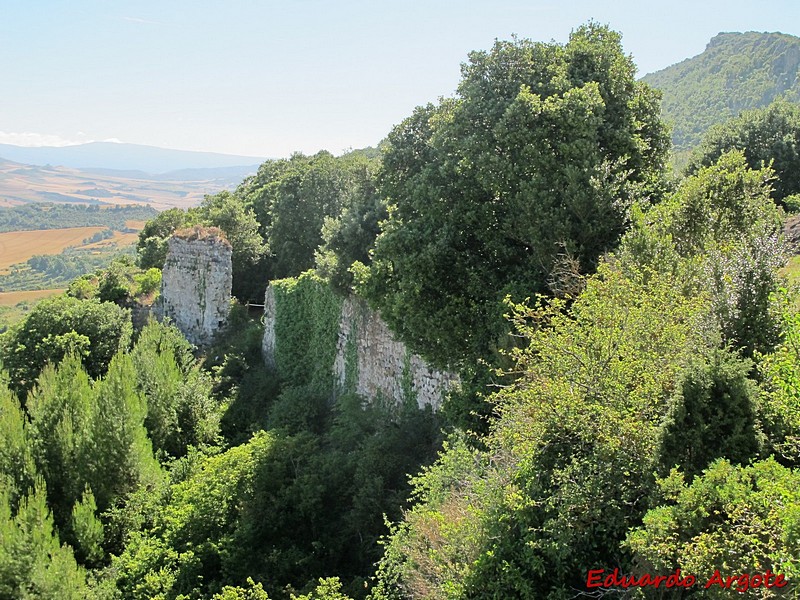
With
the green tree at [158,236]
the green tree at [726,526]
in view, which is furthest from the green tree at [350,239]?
the green tree at [158,236]

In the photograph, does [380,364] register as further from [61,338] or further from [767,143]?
[767,143]

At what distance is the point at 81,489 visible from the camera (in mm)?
13062

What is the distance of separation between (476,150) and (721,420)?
297 inches

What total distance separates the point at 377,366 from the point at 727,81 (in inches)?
2648

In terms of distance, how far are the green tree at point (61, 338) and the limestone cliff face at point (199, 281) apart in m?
2.19

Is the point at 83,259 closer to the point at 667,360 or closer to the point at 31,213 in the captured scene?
the point at 31,213

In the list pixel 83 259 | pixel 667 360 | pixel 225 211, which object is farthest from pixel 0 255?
pixel 667 360

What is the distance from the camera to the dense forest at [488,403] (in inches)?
219

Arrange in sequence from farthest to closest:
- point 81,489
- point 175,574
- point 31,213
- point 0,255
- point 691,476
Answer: point 31,213, point 0,255, point 81,489, point 175,574, point 691,476

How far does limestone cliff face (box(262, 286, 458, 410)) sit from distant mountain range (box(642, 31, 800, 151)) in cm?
3949

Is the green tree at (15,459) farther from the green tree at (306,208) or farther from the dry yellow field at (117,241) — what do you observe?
the dry yellow field at (117,241)

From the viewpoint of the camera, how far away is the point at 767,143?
21.4 m

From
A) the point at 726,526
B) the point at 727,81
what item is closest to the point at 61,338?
the point at 726,526

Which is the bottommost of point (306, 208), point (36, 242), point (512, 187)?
point (36, 242)
